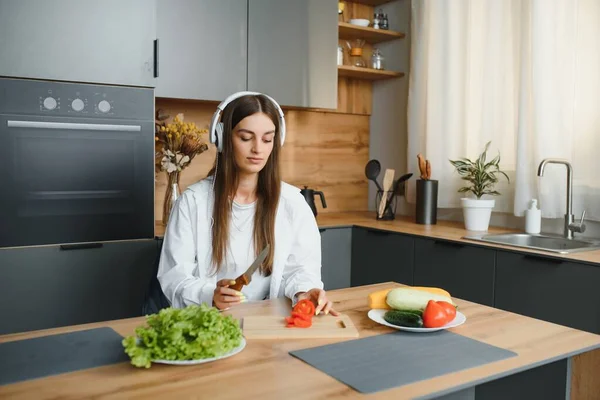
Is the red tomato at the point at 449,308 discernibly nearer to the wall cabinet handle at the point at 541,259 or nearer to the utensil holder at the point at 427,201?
the wall cabinet handle at the point at 541,259

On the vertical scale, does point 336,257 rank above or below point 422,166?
below

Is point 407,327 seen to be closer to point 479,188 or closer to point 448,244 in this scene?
point 448,244

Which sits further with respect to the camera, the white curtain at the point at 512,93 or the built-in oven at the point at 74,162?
the white curtain at the point at 512,93

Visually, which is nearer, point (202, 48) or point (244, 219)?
point (244, 219)

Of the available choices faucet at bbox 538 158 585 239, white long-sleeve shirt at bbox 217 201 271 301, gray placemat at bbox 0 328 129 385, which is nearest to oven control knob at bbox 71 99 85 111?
white long-sleeve shirt at bbox 217 201 271 301

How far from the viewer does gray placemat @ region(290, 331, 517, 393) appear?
1.15 meters

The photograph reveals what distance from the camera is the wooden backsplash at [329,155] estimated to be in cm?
388

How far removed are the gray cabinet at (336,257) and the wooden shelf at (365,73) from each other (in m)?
0.99

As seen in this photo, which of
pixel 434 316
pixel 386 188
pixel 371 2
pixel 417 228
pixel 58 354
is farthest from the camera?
pixel 371 2

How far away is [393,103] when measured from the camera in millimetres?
4059

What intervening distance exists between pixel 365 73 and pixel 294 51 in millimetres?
695

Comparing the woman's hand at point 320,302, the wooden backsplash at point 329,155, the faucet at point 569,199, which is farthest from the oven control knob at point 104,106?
the faucet at point 569,199

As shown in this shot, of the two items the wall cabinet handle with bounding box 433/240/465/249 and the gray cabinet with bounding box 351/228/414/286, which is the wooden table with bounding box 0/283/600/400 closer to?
the wall cabinet handle with bounding box 433/240/465/249

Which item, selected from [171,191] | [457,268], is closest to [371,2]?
[171,191]
